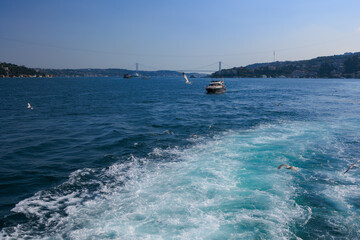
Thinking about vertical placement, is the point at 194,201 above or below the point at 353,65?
below

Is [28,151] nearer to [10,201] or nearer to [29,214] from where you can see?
[10,201]

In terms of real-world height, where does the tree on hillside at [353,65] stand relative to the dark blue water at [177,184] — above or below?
above

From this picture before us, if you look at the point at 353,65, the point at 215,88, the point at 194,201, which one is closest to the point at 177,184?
the point at 194,201

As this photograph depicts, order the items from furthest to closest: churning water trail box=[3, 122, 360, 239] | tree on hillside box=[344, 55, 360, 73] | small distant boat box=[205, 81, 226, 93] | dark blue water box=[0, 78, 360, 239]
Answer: tree on hillside box=[344, 55, 360, 73], small distant boat box=[205, 81, 226, 93], dark blue water box=[0, 78, 360, 239], churning water trail box=[3, 122, 360, 239]

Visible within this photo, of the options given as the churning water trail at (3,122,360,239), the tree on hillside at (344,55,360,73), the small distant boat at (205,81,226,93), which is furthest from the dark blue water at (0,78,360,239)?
the tree on hillside at (344,55,360,73)

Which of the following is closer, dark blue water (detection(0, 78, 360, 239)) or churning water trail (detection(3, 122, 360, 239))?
churning water trail (detection(3, 122, 360, 239))

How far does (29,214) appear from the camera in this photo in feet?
28.1

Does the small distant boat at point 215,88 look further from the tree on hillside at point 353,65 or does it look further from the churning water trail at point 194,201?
the tree on hillside at point 353,65

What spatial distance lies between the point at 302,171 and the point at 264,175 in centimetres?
234

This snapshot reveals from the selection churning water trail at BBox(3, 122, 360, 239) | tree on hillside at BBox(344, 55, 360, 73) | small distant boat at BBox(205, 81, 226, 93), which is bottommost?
churning water trail at BBox(3, 122, 360, 239)

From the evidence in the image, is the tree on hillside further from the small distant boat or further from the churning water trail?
the churning water trail

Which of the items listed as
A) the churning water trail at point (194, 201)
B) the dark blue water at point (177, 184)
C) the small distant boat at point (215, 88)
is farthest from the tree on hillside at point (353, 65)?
the churning water trail at point (194, 201)

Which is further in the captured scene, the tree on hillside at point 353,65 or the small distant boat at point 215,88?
the tree on hillside at point 353,65

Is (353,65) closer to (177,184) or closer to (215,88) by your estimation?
(215,88)
